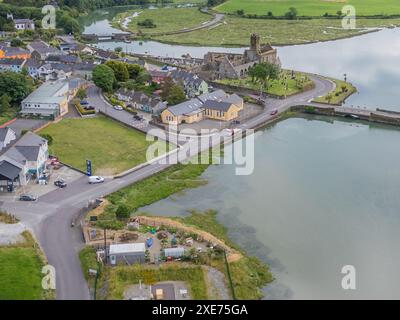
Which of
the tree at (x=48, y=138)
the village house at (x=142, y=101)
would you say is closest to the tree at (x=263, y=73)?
the village house at (x=142, y=101)

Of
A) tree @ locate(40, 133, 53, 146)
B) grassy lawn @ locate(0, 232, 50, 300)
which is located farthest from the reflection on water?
tree @ locate(40, 133, 53, 146)

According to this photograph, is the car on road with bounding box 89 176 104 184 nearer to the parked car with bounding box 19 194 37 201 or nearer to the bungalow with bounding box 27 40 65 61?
the parked car with bounding box 19 194 37 201

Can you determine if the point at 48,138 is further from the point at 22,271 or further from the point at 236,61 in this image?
the point at 236,61

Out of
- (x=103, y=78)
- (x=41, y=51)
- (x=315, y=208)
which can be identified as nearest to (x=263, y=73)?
(x=103, y=78)

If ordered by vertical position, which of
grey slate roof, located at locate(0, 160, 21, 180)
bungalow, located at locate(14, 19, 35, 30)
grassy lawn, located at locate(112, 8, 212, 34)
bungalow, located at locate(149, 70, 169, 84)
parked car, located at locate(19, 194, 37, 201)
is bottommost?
parked car, located at locate(19, 194, 37, 201)

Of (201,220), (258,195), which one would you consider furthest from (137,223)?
(258,195)

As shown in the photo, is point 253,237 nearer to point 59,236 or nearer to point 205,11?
point 59,236
